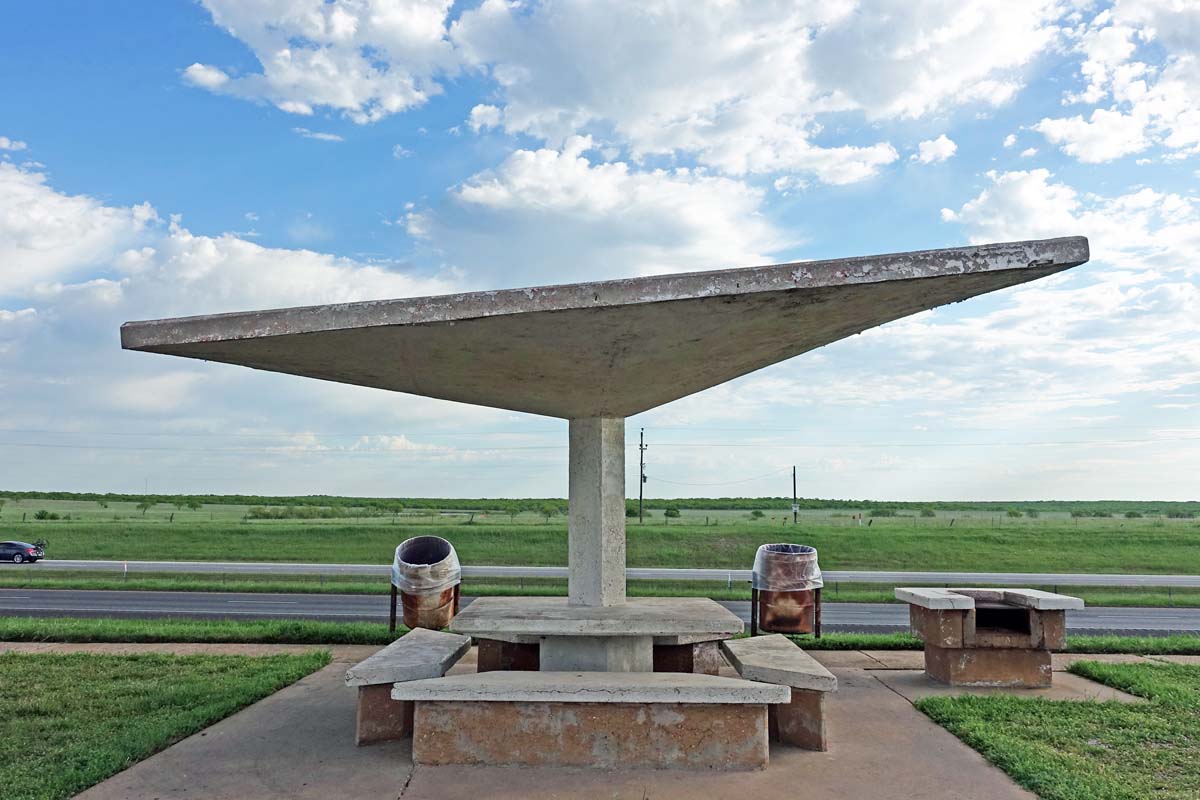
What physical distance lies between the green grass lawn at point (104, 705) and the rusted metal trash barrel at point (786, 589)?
4.71 m

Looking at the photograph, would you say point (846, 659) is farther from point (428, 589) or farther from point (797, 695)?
point (428, 589)

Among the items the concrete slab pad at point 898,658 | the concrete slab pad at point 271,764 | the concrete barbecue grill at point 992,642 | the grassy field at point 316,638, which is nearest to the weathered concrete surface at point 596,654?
the concrete slab pad at point 271,764

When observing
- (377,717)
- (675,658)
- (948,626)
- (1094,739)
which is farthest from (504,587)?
(1094,739)

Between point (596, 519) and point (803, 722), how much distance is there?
Answer: 2139 millimetres

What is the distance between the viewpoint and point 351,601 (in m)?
17.2

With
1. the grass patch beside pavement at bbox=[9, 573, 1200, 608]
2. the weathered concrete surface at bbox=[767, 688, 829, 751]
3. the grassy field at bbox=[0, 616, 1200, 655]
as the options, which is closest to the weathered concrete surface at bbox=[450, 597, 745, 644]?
the weathered concrete surface at bbox=[767, 688, 829, 751]

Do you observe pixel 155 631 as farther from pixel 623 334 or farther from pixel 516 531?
pixel 516 531

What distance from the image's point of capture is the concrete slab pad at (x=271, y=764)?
4457mm

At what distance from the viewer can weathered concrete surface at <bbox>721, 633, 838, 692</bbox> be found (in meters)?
5.29

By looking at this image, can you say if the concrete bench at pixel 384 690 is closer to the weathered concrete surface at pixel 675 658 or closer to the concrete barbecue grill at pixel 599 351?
the concrete barbecue grill at pixel 599 351

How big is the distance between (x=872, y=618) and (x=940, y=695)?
8.64 meters

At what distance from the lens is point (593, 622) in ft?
19.1

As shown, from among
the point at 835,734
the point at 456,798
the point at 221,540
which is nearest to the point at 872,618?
the point at 835,734

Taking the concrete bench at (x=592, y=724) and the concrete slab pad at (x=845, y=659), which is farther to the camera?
the concrete slab pad at (x=845, y=659)
